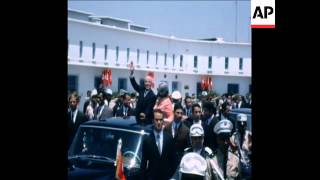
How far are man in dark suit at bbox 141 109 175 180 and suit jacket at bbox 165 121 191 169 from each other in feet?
0.16

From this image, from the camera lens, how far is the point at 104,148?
5.40 m

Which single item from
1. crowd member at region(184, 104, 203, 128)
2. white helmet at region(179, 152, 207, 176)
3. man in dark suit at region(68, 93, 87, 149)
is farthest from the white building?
white helmet at region(179, 152, 207, 176)

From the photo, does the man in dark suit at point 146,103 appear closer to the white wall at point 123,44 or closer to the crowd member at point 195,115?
the crowd member at point 195,115

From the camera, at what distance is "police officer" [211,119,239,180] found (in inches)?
187

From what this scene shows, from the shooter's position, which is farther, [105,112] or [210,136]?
[105,112]

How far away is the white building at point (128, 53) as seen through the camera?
43.0 ft

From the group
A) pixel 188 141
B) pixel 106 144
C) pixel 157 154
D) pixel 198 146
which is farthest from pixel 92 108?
pixel 198 146

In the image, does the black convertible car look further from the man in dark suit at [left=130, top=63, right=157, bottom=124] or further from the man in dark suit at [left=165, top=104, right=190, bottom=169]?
the man in dark suit at [left=165, top=104, right=190, bottom=169]

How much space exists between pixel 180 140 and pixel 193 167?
804mm

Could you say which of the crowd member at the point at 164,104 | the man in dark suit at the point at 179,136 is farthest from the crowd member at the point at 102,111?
the man in dark suit at the point at 179,136

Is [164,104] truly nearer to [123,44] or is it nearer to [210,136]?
[210,136]

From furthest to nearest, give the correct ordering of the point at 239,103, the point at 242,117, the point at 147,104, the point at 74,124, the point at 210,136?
the point at 239,103
the point at 74,124
the point at 242,117
the point at 147,104
the point at 210,136
